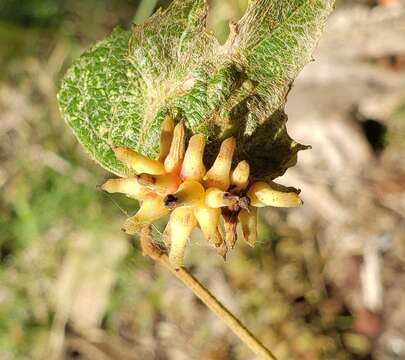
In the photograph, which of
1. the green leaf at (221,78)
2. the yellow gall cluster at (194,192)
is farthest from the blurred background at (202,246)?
the yellow gall cluster at (194,192)

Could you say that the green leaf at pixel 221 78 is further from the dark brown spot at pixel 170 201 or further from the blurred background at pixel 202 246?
the blurred background at pixel 202 246

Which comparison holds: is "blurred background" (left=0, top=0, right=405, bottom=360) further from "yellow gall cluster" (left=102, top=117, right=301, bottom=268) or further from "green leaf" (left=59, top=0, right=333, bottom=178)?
"yellow gall cluster" (left=102, top=117, right=301, bottom=268)

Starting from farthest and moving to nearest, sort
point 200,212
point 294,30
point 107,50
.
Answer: point 107,50 → point 294,30 → point 200,212

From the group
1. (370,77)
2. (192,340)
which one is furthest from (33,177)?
(370,77)

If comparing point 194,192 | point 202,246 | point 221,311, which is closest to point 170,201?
point 194,192

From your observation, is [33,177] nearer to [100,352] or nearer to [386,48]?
[100,352]

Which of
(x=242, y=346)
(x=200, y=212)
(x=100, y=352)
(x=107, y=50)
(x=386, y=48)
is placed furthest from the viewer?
(x=100, y=352)
